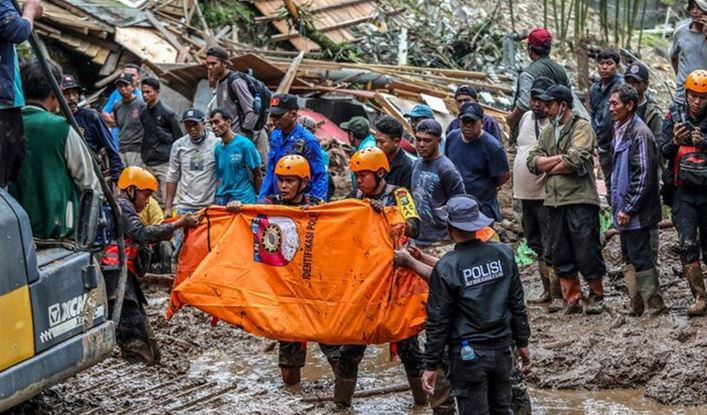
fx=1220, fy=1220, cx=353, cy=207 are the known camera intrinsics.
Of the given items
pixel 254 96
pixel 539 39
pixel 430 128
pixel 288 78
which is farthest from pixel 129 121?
pixel 430 128

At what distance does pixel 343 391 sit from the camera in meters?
8.43

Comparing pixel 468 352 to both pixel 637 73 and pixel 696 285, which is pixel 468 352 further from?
pixel 637 73

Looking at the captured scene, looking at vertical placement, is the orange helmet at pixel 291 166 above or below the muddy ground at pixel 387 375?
above

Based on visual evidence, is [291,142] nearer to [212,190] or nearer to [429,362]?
[212,190]

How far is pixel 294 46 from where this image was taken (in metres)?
20.5

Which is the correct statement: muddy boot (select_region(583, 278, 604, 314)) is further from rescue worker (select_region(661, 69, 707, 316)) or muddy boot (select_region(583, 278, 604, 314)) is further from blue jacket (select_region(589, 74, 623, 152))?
blue jacket (select_region(589, 74, 623, 152))

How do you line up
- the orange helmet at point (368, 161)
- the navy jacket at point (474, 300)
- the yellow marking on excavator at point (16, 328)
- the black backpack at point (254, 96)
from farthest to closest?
the black backpack at point (254, 96), the orange helmet at point (368, 161), the navy jacket at point (474, 300), the yellow marking on excavator at point (16, 328)

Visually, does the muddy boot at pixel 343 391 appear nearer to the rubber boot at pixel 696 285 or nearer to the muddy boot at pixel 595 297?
the muddy boot at pixel 595 297

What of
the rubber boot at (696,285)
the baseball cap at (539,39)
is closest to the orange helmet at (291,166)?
the rubber boot at (696,285)

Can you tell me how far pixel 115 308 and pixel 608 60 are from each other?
5502 millimetres

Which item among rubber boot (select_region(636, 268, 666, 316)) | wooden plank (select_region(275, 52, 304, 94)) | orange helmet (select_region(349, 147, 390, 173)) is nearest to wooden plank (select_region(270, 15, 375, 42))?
wooden plank (select_region(275, 52, 304, 94))

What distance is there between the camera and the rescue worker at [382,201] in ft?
26.7

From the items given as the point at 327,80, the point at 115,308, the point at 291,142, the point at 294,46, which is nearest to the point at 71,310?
the point at 115,308

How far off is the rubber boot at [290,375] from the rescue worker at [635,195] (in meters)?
2.98
